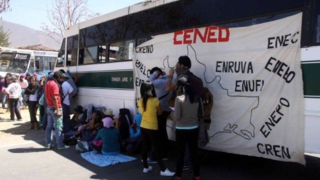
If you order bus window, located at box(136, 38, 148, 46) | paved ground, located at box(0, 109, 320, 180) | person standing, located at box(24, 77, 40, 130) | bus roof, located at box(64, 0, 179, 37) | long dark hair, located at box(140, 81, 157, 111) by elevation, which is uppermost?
bus roof, located at box(64, 0, 179, 37)

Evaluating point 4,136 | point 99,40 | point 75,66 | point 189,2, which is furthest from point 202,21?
point 4,136

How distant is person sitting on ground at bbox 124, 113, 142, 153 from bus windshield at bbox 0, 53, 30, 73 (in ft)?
48.3

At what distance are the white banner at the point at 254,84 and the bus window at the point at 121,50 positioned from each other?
1624 millimetres

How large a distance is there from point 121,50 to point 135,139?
7.08ft

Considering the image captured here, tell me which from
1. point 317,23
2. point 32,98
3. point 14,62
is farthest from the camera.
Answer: point 14,62

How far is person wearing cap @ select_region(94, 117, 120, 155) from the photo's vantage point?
6.01 m

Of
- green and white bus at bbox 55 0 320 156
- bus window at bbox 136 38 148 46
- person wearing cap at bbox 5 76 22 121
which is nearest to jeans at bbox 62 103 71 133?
green and white bus at bbox 55 0 320 156

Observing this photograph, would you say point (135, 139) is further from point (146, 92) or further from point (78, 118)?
point (78, 118)

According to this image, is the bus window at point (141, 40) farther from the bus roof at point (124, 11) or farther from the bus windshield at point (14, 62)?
the bus windshield at point (14, 62)

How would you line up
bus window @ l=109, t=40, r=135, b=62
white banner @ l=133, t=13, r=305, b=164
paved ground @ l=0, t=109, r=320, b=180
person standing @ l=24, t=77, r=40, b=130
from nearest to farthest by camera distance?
1. white banner @ l=133, t=13, r=305, b=164
2. paved ground @ l=0, t=109, r=320, b=180
3. bus window @ l=109, t=40, r=135, b=62
4. person standing @ l=24, t=77, r=40, b=130

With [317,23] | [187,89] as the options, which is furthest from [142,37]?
[317,23]

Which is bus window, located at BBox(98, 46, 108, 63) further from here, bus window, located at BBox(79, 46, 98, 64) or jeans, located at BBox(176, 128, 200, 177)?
jeans, located at BBox(176, 128, 200, 177)

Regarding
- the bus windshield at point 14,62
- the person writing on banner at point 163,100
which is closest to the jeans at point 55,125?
the person writing on banner at point 163,100

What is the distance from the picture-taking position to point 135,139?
6246mm
